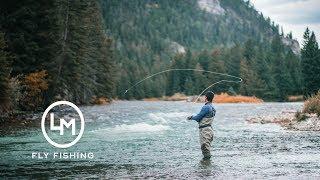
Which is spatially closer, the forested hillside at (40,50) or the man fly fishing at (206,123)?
the man fly fishing at (206,123)

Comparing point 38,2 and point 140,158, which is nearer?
point 140,158

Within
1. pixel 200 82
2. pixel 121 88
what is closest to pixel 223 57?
pixel 200 82

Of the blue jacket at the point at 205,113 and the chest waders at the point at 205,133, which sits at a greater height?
the blue jacket at the point at 205,113

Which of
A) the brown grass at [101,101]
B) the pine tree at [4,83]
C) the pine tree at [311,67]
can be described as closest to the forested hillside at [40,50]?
the pine tree at [4,83]

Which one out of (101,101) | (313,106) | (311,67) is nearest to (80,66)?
(101,101)

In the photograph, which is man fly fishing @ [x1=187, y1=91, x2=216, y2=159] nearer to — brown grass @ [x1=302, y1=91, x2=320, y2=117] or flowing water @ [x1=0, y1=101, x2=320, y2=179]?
flowing water @ [x1=0, y1=101, x2=320, y2=179]

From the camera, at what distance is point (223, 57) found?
14475 centimetres

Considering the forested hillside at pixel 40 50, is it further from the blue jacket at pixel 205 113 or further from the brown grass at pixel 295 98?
the brown grass at pixel 295 98

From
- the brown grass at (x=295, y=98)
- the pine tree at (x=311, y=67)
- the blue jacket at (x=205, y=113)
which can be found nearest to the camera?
the blue jacket at (x=205, y=113)

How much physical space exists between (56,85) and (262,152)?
33308 millimetres

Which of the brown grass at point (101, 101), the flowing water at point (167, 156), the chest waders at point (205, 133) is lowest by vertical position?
the flowing water at point (167, 156)

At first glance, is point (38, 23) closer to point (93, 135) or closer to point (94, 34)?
point (93, 135)

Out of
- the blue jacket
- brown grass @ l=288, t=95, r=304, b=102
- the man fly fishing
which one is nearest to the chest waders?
the man fly fishing

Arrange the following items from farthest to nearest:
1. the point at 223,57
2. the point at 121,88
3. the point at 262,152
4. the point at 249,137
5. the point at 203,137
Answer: the point at 223,57 → the point at 121,88 → the point at 249,137 → the point at 262,152 → the point at 203,137
